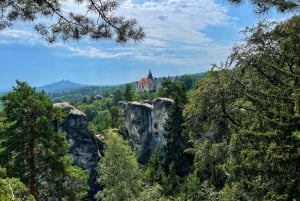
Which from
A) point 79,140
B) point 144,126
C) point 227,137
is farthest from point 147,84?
point 227,137

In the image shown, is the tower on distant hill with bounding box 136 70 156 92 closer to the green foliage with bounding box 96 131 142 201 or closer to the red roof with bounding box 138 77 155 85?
the red roof with bounding box 138 77 155 85

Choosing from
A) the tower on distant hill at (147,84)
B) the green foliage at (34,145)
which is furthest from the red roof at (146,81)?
the green foliage at (34,145)

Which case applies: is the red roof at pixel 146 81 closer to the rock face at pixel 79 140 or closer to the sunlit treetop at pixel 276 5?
the rock face at pixel 79 140

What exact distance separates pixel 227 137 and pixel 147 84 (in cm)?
12396

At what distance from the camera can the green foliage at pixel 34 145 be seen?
53.9ft

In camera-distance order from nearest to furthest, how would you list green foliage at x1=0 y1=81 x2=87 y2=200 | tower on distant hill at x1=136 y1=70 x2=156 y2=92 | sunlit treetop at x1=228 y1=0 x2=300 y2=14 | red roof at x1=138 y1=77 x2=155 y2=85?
sunlit treetop at x1=228 y1=0 x2=300 y2=14 → green foliage at x1=0 y1=81 x2=87 y2=200 → tower on distant hill at x1=136 y1=70 x2=156 y2=92 → red roof at x1=138 y1=77 x2=155 y2=85

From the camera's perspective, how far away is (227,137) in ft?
74.3

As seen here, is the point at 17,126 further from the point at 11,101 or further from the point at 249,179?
the point at 249,179

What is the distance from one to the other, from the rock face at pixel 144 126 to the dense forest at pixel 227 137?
19997 mm

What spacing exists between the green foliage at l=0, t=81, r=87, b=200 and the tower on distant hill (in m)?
128

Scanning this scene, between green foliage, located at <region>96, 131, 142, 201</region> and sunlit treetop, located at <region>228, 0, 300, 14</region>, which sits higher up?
sunlit treetop, located at <region>228, 0, 300, 14</region>

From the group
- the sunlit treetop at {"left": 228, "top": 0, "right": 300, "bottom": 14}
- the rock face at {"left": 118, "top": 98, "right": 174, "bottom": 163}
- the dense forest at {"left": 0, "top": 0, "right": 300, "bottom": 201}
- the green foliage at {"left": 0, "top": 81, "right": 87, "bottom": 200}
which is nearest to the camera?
the sunlit treetop at {"left": 228, "top": 0, "right": 300, "bottom": 14}

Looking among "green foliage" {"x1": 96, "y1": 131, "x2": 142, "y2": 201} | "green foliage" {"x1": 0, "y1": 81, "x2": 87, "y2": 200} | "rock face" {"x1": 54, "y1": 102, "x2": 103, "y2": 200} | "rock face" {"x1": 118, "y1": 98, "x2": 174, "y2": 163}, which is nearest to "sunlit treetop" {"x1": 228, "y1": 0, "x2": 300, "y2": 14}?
"green foliage" {"x1": 0, "y1": 81, "x2": 87, "y2": 200}

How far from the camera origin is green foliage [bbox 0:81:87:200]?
16422 millimetres
